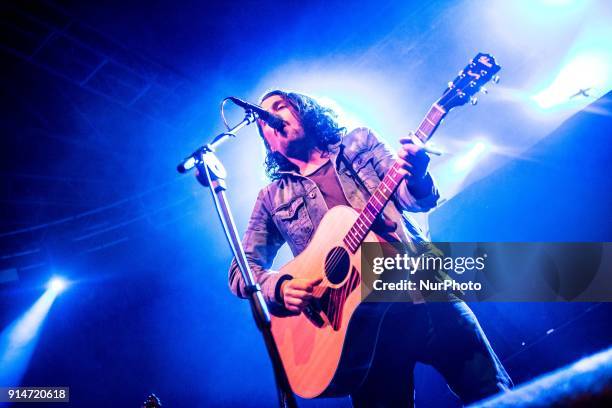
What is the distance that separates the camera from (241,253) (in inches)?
74.7

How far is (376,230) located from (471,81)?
991 millimetres

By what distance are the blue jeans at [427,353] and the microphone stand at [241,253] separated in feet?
1.96

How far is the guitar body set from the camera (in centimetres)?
218

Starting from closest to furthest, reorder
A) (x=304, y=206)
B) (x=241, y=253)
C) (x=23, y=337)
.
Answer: (x=241, y=253), (x=304, y=206), (x=23, y=337)

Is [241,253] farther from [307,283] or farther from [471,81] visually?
[471,81]

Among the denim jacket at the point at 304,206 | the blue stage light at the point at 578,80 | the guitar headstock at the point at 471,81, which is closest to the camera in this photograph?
the guitar headstock at the point at 471,81

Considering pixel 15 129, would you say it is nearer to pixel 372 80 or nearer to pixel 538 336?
pixel 372 80

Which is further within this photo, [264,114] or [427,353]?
[264,114]

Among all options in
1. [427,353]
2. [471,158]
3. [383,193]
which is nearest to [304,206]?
[383,193]

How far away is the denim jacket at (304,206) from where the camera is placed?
2.47 meters

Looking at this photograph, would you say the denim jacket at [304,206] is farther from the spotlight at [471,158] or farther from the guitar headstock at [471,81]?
the spotlight at [471,158]

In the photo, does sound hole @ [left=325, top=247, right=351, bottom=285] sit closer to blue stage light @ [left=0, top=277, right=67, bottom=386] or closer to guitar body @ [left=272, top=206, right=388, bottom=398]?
guitar body @ [left=272, top=206, right=388, bottom=398]

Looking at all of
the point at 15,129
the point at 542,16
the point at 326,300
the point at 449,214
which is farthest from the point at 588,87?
the point at 15,129

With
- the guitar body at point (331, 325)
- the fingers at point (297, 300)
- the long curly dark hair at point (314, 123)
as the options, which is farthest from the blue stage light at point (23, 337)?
the fingers at point (297, 300)
